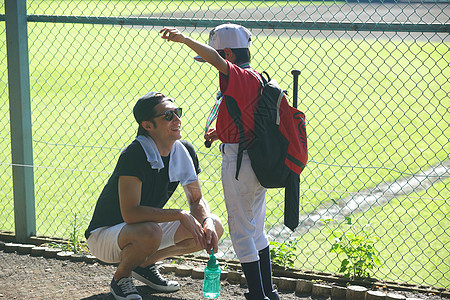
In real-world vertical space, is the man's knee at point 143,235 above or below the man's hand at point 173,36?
below

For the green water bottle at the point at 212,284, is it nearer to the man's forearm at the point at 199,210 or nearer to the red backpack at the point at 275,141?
the man's forearm at the point at 199,210

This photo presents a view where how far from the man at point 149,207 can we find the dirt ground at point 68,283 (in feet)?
1.14

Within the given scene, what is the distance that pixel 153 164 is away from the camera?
3.42 metres

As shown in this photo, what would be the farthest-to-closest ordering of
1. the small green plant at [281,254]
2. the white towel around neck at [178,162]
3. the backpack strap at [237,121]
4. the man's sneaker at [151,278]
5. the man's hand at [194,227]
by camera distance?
the small green plant at [281,254]
the man's sneaker at [151,278]
the white towel around neck at [178,162]
the man's hand at [194,227]
the backpack strap at [237,121]

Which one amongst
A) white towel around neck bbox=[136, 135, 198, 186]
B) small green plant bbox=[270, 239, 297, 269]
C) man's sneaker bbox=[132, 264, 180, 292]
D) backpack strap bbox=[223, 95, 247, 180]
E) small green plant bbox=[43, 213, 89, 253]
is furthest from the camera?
small green plant bbox=[43, 213, 89, 253]

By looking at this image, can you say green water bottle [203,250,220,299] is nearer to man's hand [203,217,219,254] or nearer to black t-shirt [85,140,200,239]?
man's hand [203,217,219,254]

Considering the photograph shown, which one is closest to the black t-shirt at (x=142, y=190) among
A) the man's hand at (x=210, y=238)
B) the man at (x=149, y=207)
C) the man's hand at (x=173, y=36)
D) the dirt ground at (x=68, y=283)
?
the man at (x=149, y=207)

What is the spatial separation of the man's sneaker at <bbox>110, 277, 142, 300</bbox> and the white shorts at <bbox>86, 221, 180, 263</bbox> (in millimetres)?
143

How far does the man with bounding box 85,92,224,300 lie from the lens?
334cm

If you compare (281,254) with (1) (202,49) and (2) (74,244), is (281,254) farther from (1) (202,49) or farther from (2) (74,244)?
(1) (202,49)

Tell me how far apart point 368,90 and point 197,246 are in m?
11.3

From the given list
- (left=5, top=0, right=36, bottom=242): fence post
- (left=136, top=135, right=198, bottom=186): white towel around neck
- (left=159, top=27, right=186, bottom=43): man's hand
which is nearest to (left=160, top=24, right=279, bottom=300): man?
(left=159, top=27, right=186, bottom=43): man's hand

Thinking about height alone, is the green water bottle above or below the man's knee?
below

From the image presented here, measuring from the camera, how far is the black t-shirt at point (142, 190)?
337 cm
